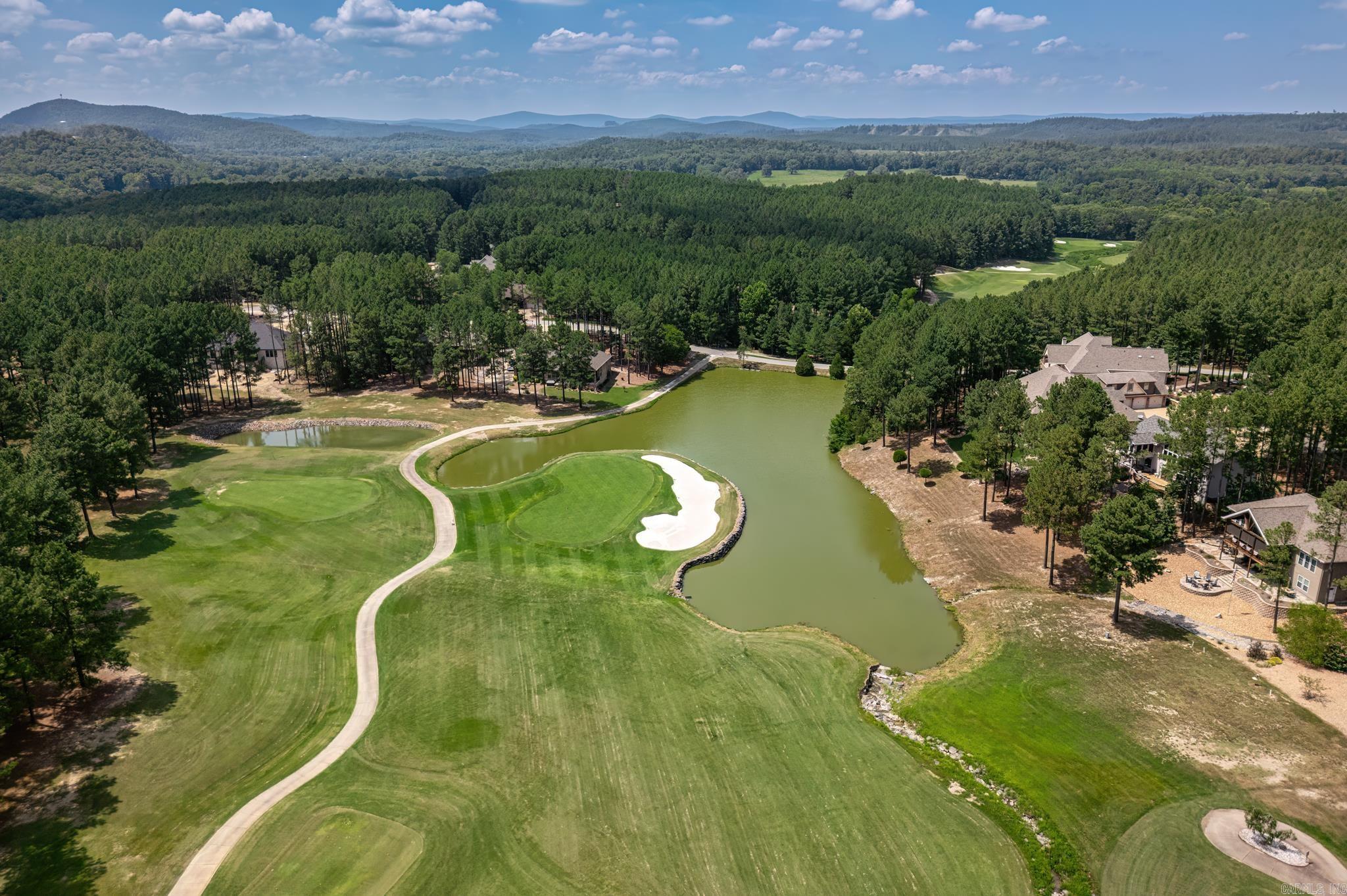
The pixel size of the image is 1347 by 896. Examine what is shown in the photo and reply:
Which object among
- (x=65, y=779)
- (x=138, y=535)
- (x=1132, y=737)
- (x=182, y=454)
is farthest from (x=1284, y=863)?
(x=182, y=454)

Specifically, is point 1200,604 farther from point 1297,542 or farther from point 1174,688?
point 1174,688

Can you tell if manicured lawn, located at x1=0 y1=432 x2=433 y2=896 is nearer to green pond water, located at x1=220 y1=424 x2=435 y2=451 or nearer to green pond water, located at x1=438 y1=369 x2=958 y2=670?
green pond water, located at x1=220 y1=424 x2=435 y2=451

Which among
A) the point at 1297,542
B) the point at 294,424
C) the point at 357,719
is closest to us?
the point at 357,719

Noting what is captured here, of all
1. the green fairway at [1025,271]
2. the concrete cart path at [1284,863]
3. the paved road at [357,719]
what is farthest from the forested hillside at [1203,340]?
the paved road at [357,719]

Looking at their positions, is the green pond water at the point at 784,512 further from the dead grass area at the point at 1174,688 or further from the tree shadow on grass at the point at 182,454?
the tree shadow on grass at the point at 182,454

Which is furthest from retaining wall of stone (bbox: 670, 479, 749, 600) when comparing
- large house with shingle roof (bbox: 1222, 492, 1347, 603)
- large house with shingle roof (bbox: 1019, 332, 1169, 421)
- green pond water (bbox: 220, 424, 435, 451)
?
green pond water (bbox: 220, 424, 435, 451)

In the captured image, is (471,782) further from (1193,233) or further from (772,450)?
(1193,233)
